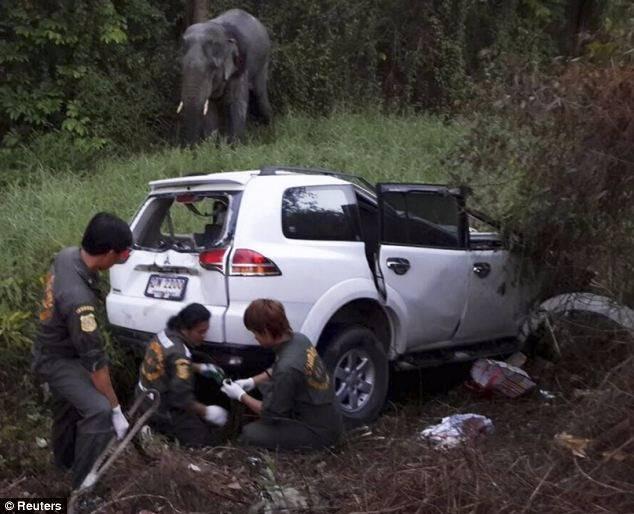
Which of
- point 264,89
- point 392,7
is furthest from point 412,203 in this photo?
point 392,7

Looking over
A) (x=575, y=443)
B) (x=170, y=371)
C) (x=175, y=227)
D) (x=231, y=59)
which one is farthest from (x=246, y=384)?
(x=231, y=59)

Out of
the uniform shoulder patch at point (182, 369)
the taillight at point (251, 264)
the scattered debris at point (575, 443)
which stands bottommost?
the uniform shoulder patch at point (182, 369)

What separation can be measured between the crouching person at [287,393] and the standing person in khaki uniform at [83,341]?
864mm

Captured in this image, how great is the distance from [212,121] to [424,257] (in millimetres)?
8547

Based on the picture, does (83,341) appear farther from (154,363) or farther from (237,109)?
(237,109)

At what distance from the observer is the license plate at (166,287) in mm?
7621

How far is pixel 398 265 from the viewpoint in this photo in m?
8.41

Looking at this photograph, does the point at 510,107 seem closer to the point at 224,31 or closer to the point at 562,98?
the point at 562,98

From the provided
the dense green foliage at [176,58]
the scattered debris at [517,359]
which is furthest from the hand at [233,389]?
the dense green foliage at [176,58]

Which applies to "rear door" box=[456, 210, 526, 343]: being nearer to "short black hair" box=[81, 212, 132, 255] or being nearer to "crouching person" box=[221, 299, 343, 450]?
"crouching person" box=[221, 299, 343, 450]

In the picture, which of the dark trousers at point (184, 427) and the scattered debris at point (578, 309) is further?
the scattered debris at point (578, 309)

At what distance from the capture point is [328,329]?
805cm

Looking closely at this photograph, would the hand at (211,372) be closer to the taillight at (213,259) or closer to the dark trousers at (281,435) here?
the dark trousers at (281,435)

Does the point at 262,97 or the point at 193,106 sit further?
the point at 262,97
